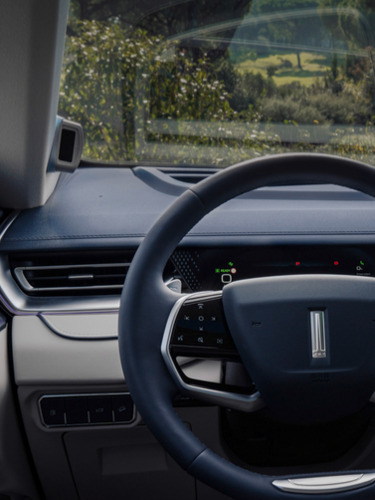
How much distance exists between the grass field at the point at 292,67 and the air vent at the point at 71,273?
101 centimetres

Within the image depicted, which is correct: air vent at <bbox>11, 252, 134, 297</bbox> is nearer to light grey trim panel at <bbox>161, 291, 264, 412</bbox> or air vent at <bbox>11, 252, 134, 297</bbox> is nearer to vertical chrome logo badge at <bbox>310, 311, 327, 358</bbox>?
light grey trim panel at <bbox>161, 291, 264, 412</bbox>

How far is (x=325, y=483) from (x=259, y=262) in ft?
2.44

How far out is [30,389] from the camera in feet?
5.30

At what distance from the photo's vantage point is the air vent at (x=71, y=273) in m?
1.75

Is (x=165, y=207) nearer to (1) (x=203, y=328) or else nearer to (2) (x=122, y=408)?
(2) (x=122, y=408)

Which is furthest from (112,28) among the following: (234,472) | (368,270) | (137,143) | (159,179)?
(234,472)

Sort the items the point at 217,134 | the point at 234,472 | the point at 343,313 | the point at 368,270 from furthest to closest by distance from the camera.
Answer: the point at 217,134 < the point at 368,270 < the point at 343,313 < the point at 234,472

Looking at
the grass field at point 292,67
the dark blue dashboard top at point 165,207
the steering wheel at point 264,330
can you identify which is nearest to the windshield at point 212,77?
the grass field at point 292,67

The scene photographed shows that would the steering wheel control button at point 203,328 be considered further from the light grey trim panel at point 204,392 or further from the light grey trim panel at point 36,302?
the light grey trim panel at point 36,302

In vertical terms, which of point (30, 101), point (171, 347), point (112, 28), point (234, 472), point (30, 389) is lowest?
point (30, 389)

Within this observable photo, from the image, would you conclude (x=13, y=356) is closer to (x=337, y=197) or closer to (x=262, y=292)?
(x=262, y=292)

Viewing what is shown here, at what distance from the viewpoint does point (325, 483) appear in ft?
3.84

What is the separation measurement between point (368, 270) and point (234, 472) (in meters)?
0.90

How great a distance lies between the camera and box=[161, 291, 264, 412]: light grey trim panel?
1207 mm
